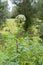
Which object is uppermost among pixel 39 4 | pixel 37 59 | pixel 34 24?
pixel 37 59

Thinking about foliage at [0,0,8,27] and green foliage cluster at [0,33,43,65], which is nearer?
green foliage cluster at [0,33,43,65]

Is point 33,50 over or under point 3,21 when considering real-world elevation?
over

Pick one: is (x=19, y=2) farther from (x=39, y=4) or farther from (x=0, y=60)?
(x=0, y=60)

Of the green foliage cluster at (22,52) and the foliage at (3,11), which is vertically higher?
the green foliage cluster at (22,52)

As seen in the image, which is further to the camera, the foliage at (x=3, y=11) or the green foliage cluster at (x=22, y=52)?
the foliage at (x=3, y=11)

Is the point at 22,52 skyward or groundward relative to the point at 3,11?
skyward

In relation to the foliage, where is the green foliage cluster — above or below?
above

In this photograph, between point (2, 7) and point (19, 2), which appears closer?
point (2, 7)

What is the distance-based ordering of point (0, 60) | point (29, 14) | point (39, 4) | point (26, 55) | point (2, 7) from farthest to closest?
point (39, 4) → point (29, 14) → point (2, 7) → point (26, 55) → point (0, 60)

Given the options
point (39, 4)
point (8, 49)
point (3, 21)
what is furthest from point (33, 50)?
point (39, 4)

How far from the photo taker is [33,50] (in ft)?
6.86

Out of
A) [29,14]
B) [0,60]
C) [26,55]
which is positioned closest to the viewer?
[0,60]

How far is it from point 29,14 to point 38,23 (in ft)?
2.28

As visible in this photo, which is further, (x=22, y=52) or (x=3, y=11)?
(x=3, y=11)
